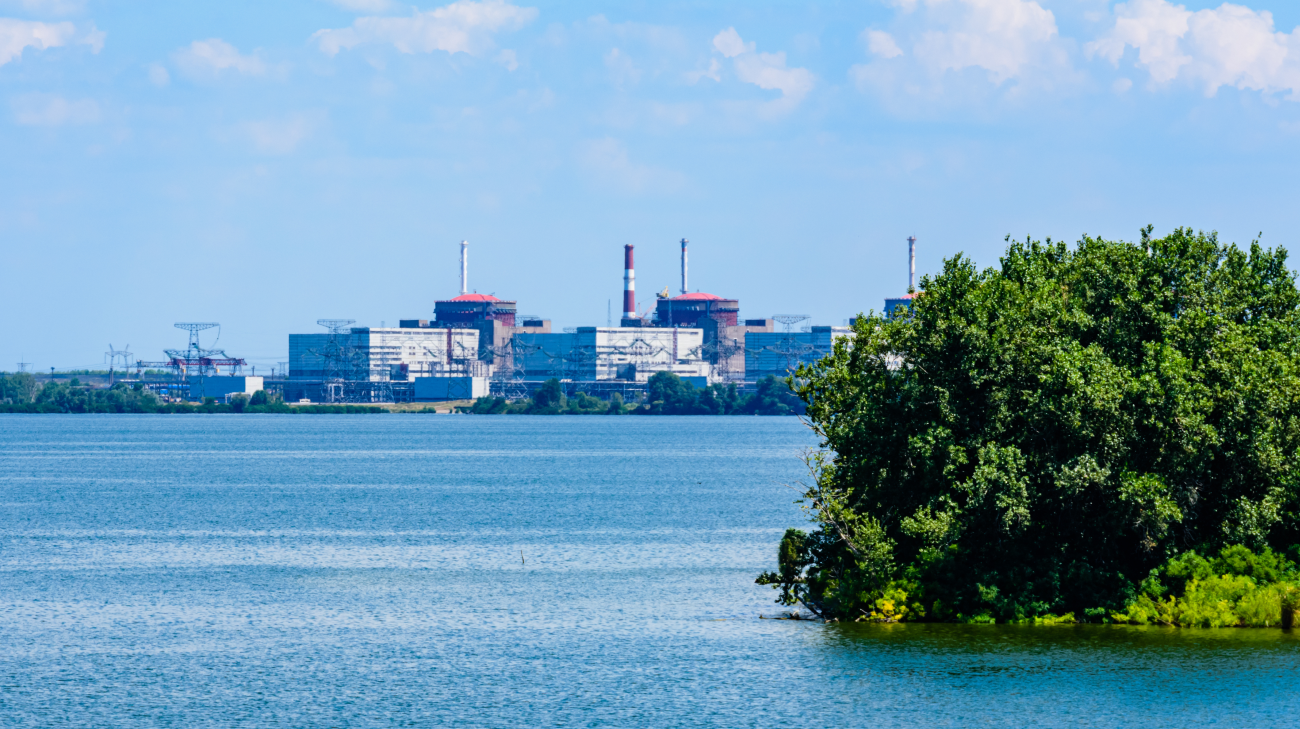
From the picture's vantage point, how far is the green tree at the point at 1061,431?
4175 cm

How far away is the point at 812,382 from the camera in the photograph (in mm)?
46844

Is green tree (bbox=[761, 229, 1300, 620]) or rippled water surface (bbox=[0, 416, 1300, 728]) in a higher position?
green tree (bbox=[761, 229, 1300, 620])

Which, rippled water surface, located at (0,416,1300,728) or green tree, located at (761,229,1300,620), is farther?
green tree, located at (761,229,1300,620)

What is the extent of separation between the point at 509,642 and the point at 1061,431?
16.5m

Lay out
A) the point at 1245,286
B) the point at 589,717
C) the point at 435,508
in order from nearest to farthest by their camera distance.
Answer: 1. the point at 589,717
2. the point at 1245,286
3. the point at 435,508

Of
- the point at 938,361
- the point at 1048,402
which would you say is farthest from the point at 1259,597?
the point at 938,361

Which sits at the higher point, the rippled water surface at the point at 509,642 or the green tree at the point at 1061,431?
the green tree at the point at 1061,431

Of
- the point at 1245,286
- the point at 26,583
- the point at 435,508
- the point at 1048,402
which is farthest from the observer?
the point at 435,508

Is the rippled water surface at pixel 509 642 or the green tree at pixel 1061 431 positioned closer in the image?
A: the rippled water surface at pixel 509 642

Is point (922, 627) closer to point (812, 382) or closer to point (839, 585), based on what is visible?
point (839, 585)

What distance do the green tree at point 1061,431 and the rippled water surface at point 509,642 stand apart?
1.91 m

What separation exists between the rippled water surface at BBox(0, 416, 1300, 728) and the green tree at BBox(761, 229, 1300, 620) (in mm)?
1907

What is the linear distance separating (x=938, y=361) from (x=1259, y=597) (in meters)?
10.5

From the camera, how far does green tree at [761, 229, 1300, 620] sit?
4175 centimetres
